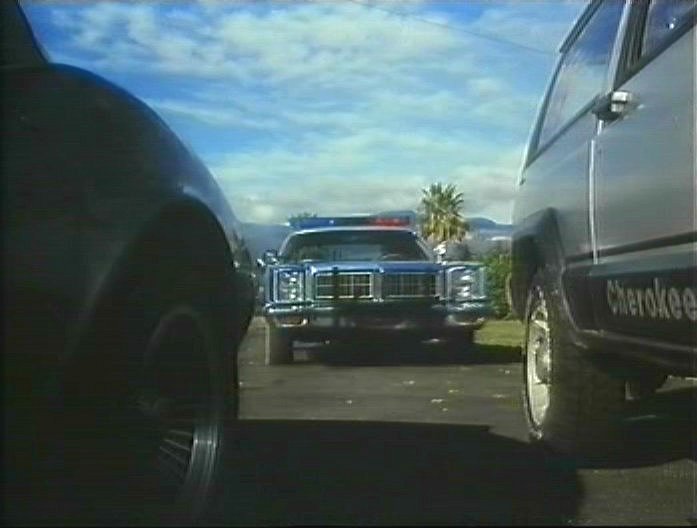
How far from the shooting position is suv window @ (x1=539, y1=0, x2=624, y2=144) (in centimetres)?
354

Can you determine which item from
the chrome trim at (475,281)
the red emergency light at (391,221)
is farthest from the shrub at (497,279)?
the red emergency light at (391,221)

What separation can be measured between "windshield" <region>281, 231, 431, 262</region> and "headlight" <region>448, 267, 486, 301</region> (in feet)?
0.29

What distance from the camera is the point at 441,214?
10.7 ft

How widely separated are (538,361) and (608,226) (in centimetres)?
46

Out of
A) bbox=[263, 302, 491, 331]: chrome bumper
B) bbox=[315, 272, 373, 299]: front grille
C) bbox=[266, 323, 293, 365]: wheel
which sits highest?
bbox=[315, 272, 373, 299]: front grille

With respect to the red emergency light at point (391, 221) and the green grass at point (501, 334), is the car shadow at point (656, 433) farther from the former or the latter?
the red emergency light at point (391, 221)

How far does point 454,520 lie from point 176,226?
1061mm

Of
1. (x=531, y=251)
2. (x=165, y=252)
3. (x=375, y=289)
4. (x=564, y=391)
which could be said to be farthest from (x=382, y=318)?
(x=564, y=391)

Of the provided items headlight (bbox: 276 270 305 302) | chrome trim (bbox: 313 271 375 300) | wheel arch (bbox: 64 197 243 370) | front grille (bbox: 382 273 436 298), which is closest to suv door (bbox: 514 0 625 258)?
front grille (bbox: 382 273 436 298)

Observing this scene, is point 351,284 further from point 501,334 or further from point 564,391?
point 564,391

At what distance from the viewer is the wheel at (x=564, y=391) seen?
3.72 m

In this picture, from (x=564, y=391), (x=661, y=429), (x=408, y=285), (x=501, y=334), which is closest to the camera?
(x=408, y=285)

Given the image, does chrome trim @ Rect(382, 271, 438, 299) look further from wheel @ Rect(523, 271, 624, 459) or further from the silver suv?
wheel @ Rect(523, 271, 624, 459)

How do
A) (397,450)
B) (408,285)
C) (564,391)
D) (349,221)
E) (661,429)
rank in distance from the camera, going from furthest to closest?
(564,391), (661,429), (397,450), (408,285), (349,221)
